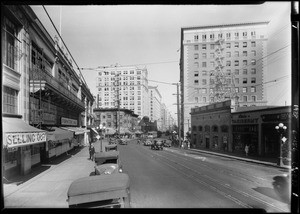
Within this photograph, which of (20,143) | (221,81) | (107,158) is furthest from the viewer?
(221,81)

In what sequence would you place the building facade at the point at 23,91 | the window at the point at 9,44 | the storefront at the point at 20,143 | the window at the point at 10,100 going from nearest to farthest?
the storefront at the point at 20,143
the building facade at the point at 23,91
the window at the point at 10,100
the window at the point at 9,44

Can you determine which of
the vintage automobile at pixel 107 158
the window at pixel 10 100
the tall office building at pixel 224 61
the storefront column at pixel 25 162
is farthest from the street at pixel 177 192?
the tall office building at pixel 224 61

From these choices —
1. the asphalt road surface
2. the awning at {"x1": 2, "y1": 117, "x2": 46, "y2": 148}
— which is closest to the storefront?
the awning at {"x1": 2, "y1": 117, "x2": 46, "y2": 148}

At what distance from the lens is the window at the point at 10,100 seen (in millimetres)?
13219

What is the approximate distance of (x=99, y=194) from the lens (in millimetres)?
6000

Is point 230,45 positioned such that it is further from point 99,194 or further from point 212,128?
point 99,194

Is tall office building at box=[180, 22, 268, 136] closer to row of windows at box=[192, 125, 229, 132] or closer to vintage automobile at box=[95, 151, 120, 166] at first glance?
row of windows at box=[192, 125, 229, 132]

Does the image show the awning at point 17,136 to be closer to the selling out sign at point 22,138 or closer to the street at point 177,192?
the selling out sign at point 22,138

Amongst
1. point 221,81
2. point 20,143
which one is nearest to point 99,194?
Result: point 20,143

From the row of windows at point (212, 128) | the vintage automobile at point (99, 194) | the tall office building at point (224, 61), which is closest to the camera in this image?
the vintage automobile at point (99, 194)

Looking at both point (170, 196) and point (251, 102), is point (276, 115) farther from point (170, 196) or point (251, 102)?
point (251, 102)

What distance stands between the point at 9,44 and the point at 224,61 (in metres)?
60.8

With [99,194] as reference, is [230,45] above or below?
above

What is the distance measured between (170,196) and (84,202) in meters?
5.28
